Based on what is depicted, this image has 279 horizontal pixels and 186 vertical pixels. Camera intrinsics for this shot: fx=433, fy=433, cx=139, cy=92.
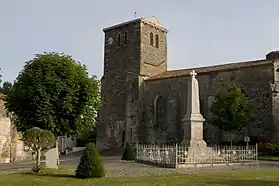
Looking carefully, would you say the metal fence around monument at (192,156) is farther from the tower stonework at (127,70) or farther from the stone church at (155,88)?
the tower stonework at (127,70)

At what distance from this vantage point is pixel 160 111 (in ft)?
159

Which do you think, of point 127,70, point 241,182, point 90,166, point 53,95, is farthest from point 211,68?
point 241,182

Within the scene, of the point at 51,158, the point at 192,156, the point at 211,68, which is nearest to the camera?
the point at 51,158

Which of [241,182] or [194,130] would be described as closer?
[241,182]

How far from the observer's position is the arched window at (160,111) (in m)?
48.0

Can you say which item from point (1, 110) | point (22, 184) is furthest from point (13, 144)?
point (22, 184)

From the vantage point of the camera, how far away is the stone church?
131 ft

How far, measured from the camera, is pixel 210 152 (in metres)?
25.0

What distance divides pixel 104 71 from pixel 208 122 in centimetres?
1795

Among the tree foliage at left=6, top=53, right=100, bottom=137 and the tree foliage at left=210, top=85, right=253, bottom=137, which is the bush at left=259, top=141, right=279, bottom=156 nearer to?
the tree foliage at left=210, top=85, right=253, bottom=137

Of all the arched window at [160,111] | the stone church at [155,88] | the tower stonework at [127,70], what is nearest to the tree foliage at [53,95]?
the stone church at [155,88]

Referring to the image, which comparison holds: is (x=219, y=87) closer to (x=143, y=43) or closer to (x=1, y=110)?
(x=143, y=43)

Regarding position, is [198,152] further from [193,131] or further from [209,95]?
[209,95]

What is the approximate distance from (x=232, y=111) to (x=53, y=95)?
16.6 meters
